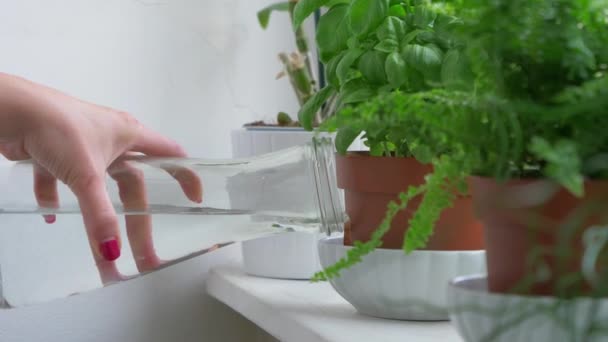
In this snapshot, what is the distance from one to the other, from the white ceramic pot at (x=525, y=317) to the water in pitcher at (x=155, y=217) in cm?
33

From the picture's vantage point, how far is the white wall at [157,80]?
1.06 m

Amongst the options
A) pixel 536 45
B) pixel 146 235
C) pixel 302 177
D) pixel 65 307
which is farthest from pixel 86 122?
pixel 536 45

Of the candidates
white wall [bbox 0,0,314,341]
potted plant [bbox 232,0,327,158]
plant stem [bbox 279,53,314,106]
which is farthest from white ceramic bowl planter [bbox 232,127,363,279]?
white wall [bbox 0,0,314,341]

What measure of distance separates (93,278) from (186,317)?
1.04ft

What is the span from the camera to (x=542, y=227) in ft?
1.16

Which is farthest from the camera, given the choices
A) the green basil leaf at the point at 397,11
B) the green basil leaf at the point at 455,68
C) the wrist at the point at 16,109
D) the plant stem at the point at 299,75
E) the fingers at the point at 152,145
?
the plant stem at the point at 299,75

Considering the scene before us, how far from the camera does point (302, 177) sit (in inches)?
28.5

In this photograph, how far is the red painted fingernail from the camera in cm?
72

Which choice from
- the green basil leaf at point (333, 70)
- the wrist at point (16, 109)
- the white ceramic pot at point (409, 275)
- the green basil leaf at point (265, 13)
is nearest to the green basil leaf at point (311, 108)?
the green basil leaf at point (333, 70)

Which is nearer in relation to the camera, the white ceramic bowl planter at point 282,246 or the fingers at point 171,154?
the fingers at point 171,154

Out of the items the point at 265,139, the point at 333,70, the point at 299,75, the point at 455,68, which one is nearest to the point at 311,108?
the point at 333,70

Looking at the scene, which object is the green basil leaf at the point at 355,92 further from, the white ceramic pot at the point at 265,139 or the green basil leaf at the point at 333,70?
the white ceramic pot at the point at 265,139

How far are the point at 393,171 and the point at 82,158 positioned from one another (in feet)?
0.99

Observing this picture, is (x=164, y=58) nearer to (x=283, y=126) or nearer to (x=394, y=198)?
(x=283, y=126)
